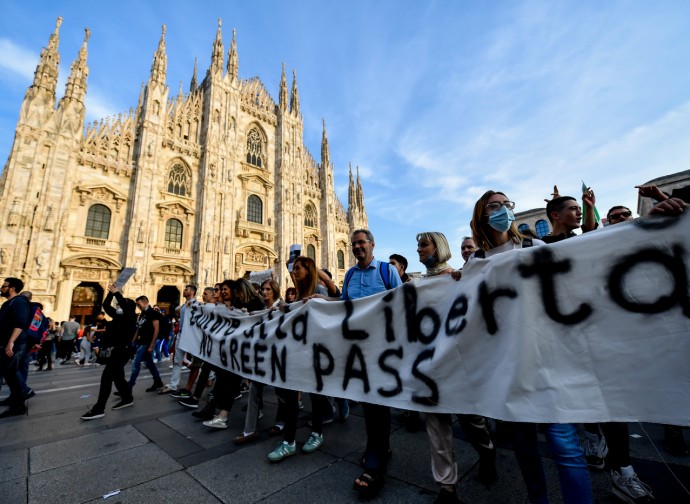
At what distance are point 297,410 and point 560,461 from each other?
216 centimetres

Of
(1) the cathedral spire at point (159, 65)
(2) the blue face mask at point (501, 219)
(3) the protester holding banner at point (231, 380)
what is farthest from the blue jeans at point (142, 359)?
(1) the cathedral spire at point (159, 65)

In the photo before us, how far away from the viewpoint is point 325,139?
33469 mm

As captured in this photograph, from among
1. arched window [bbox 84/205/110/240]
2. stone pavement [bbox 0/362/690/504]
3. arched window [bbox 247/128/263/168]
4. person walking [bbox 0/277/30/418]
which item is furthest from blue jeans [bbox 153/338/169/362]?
arched window [bbox 247/128/263/168]

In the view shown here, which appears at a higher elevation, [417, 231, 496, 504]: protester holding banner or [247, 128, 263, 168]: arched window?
[247, 128, 263, 168]: arched window

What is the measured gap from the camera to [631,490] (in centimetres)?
196

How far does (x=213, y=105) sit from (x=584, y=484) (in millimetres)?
27716

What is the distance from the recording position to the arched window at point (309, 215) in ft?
99.1

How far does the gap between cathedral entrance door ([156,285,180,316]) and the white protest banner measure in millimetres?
20505

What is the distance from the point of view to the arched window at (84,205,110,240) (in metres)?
16.9

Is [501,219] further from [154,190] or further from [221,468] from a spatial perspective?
[154,190]

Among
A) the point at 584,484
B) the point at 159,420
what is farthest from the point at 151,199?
the point at 584,484

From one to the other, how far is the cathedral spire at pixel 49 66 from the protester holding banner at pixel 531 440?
79.2 feet

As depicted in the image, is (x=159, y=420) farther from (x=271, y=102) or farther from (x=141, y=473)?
(x=271, y=102)

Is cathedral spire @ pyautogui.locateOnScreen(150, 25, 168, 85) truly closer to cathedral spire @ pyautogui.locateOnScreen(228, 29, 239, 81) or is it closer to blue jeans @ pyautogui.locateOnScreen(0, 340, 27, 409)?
cathedral spire @ pyautogui.locateOnScreen(228, 29, 239, 81)
